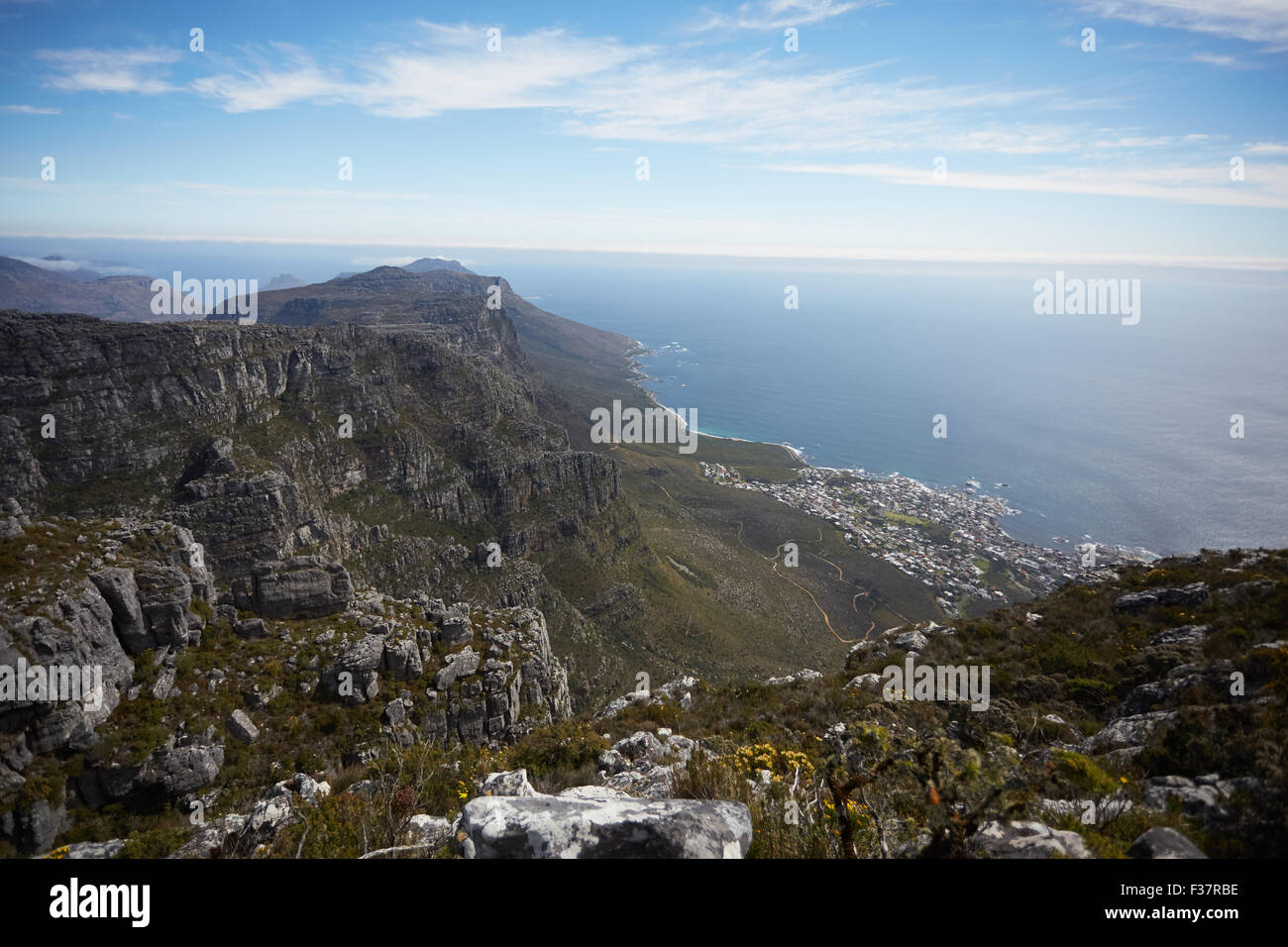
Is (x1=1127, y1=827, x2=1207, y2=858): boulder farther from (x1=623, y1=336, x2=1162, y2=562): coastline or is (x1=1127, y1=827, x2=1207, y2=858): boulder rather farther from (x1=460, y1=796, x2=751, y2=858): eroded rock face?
(x1=623, y1=336, x2=1162, y2=562): coastline

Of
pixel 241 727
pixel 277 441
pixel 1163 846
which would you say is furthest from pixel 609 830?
pixel 277 441

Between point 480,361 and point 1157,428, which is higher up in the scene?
point 480,361

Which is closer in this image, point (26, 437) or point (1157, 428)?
point (26, 437)

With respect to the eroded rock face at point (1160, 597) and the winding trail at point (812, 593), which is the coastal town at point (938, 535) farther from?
the eroded rock face at point (1160, 597)
